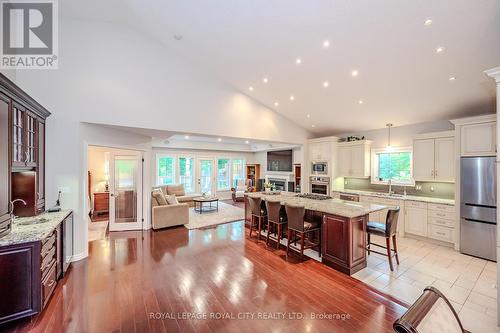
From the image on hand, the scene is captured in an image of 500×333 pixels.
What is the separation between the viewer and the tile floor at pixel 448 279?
2.38 metres

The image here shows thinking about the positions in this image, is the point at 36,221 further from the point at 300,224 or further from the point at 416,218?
the point at 416,218

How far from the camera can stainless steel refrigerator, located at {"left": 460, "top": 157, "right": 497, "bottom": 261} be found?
3.55 m

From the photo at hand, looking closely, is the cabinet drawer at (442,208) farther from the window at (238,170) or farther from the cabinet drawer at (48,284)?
the window at (238,170)

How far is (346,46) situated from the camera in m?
3.32

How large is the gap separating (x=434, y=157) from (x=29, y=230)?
272 inches

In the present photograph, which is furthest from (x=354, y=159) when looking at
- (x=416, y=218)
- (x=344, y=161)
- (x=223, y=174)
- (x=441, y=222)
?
(x=223, y=174)

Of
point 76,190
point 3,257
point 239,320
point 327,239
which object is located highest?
point 76,190

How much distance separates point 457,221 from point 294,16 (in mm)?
4704

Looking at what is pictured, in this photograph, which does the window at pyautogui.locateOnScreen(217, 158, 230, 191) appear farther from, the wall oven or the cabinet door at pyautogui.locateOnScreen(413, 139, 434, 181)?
the cabinet door at pyautogui.locateOnScreen(413, 139, 434, 181)

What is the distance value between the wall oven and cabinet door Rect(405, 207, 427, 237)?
207 centimetres

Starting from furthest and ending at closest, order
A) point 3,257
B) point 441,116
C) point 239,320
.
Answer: point 441,116 < point 239,320 < point 3,257

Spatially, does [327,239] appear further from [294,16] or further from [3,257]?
[3,257]

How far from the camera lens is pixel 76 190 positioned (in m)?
3.65

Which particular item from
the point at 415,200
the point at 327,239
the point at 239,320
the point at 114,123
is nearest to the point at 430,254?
the point at 415,200
